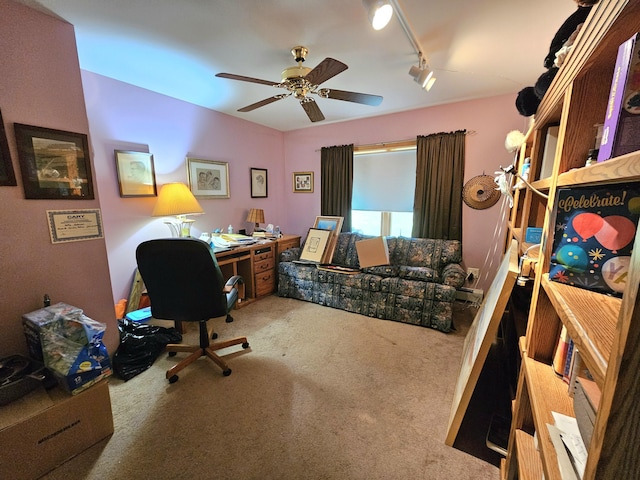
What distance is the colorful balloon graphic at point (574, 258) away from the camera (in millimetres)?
755

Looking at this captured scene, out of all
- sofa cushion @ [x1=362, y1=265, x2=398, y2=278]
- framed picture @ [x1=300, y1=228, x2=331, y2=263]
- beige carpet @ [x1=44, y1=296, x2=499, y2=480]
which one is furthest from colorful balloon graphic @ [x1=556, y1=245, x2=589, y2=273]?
framed picture @ [x1=300, y1=228, x2=331, y2=263]

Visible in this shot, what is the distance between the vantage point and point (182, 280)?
1723 millimetres

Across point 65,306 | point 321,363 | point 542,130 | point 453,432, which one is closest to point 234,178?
point 65,306

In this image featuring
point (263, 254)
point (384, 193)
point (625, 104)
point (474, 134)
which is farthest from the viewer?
point (384, 193)

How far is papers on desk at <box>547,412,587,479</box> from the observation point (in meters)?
0.59

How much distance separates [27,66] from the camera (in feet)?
4.88

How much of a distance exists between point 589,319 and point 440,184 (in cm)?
294

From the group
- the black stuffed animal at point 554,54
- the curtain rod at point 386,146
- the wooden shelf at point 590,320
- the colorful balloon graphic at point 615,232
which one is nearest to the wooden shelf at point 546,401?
the wooden shelf at point 590,320

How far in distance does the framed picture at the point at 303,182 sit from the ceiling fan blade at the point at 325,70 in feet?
7.80

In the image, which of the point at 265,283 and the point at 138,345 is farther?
the point at 265,283

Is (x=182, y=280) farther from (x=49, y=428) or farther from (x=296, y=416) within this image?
(x=296, y=416)

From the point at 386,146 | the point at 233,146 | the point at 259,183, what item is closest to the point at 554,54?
the point at 386,146

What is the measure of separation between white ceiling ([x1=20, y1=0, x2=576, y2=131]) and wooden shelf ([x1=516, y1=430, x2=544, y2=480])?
2.20 metres

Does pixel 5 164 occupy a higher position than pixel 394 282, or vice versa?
pixel 5 164
